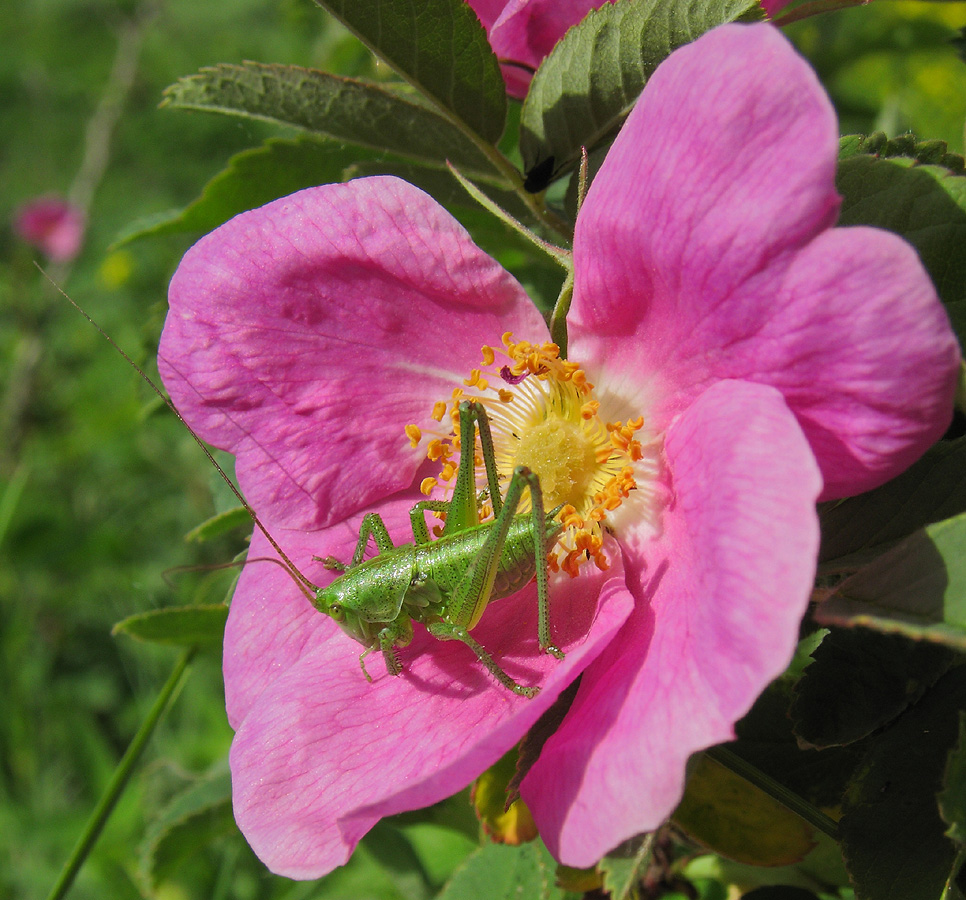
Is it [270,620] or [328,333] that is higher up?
[328,333]

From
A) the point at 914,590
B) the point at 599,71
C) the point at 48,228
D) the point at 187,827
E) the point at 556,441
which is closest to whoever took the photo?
the point at 914,590

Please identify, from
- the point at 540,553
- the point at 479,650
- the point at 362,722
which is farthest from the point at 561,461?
the point at 362,722

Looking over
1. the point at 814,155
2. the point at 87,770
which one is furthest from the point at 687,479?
the point at 87,770

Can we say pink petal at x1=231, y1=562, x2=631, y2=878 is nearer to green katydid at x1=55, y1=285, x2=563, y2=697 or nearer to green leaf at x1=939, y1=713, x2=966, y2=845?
green katydid at x1=55, y1=285, x2=563, y2=697

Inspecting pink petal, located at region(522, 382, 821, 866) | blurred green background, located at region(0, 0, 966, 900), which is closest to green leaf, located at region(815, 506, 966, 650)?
pink petal, located at region(522, 382, 821, 866)

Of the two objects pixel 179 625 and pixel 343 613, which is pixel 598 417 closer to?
pixel 343 613

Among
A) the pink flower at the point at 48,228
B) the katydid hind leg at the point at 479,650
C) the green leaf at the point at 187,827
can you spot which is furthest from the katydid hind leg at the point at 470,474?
the pink flower at the point at 48,228

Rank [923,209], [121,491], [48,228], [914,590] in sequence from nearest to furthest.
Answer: [914,590] → [923,209] → [121,491] → [48,228]
